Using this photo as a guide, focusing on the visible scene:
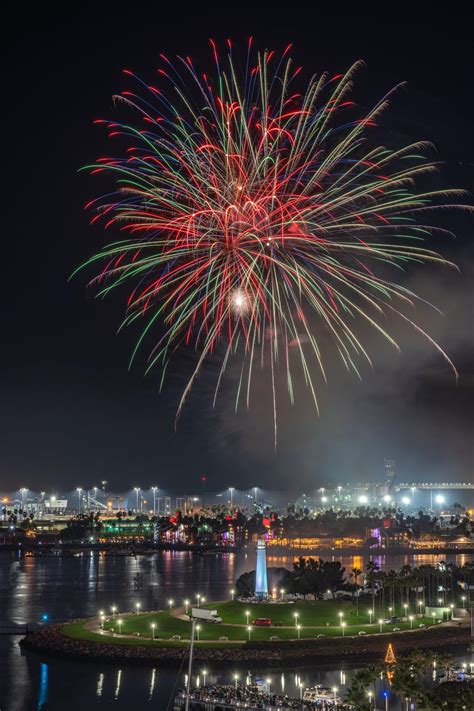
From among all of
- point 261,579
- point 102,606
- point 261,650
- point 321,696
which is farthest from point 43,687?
point 102,606

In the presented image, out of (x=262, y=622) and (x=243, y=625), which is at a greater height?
(x=262, y=622)

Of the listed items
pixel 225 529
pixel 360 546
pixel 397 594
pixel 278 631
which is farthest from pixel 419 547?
pixel 278 631

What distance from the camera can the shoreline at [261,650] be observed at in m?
38.8

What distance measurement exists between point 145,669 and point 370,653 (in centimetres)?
972

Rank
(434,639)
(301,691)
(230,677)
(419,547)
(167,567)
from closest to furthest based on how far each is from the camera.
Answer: (301,691), (230,677), (434,639), (167,567), (419,547)

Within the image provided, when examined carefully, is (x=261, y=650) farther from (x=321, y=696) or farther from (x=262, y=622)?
(x=321, y=696)

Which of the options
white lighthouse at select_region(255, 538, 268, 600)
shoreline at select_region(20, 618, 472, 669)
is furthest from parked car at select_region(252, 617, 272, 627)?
white lighthouse at select_region(255, 538, 268, 600)

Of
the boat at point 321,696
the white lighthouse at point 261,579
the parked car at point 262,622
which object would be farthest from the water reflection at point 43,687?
the white lighthouse at point 261,579

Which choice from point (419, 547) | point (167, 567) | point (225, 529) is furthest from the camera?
point (225, 529)

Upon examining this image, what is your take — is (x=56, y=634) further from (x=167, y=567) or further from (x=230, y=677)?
(x=167, y=567)

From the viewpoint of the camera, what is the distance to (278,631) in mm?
43094

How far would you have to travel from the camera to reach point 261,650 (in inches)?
1563

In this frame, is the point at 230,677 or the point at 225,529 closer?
the point at 230,677

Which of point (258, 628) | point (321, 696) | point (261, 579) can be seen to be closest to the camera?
point (321, 696)
